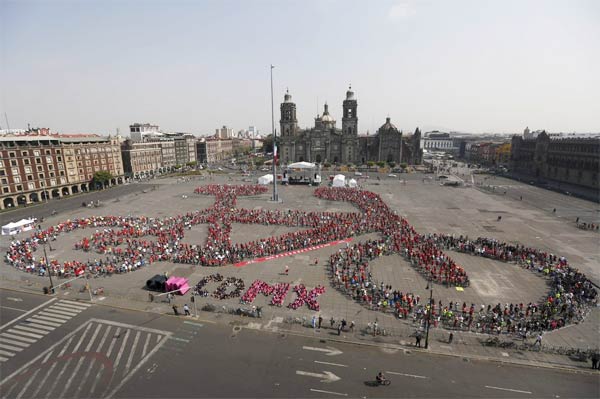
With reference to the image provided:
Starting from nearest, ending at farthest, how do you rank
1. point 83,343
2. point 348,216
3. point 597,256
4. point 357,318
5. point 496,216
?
point 83,343, point 357,318, point 597,256, point 348,216, point 496,216

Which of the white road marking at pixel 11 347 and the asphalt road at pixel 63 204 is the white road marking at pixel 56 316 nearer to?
the white road marking at pixel 11 347

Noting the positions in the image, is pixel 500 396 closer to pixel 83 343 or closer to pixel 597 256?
pixel 83 343

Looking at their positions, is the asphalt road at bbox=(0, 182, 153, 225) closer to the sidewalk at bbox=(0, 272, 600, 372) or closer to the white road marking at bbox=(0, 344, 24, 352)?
the white road marking at bbox=(0, 344, 24, 352)

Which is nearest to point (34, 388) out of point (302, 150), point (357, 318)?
point (357, 318)

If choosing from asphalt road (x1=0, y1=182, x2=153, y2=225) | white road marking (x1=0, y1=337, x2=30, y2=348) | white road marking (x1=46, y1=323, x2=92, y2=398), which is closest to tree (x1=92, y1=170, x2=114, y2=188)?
asphalt road (x1=0, y1=182, x2=153, y2=225)

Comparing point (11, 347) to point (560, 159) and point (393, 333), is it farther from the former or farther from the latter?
point (560, 159)

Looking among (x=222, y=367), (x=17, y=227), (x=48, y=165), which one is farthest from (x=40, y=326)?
(x=48, y=165)

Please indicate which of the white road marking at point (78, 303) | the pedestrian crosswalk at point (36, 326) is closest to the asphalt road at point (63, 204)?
the white road marking at point (78, 303)
